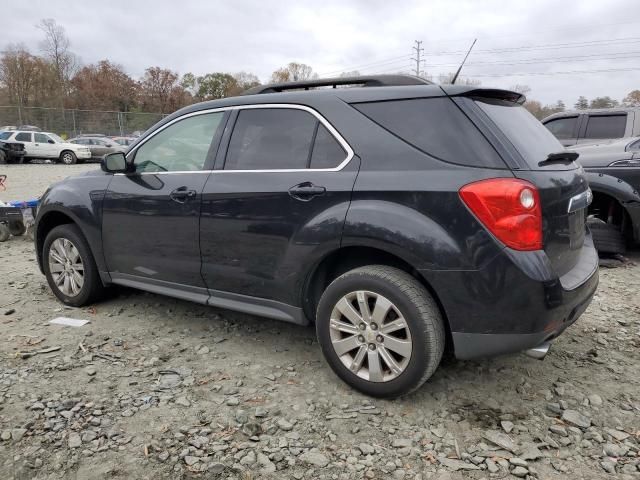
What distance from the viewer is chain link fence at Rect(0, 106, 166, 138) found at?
3393 centimetres

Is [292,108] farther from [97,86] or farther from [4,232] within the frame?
[97,86]

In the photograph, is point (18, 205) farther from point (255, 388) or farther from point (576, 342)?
point (576, 342)

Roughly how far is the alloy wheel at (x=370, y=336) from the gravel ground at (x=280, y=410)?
0.70ft

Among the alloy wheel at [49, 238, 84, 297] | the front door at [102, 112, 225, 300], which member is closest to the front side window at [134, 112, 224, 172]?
the front door at [102, 112, 225, 300]

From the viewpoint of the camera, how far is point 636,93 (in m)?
55.7

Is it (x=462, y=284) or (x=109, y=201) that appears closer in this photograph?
(x=462, y=284)

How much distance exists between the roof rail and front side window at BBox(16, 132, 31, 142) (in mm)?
25880

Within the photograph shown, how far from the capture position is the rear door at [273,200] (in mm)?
2846

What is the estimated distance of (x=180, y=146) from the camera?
370 centimetres

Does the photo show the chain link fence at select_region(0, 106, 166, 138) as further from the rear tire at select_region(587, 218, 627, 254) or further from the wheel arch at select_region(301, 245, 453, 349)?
the wheel arch at select_region(301, 245, 453, 349)

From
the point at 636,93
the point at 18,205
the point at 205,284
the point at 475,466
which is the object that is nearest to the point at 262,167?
the point at 205,284

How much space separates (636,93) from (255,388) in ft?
216

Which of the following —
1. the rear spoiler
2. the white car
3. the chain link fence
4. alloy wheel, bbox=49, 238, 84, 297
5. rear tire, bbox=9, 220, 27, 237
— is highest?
the chain link fence

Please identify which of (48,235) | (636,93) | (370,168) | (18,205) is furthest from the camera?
(636,93)
